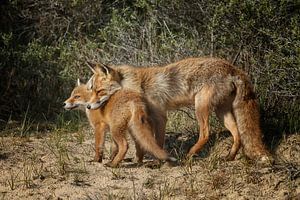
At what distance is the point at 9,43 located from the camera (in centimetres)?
1060

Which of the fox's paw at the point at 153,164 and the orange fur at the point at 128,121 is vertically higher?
the orange fur at the point at 128,121

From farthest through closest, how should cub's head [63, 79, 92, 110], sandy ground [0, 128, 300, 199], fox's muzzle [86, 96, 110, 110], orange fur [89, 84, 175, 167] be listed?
cub's head [63, 79, 92, 110]
fox's muzzle [86, 96, 110, 110]
orange fur [89, 84, 175, 167]
sandy ground [0, 128, 300, 199]

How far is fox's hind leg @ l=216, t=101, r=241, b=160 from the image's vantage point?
24.5 ft

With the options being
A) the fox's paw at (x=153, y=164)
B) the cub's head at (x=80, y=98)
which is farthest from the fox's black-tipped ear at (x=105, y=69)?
the fox's paw at (x=153, y=164)

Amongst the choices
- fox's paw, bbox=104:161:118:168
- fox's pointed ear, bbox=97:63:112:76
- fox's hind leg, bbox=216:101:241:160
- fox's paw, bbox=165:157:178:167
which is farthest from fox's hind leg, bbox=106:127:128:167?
fox's hind leg, bbox=216:101:241:160

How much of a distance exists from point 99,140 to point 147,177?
38.7 inches

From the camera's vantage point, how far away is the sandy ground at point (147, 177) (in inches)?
248

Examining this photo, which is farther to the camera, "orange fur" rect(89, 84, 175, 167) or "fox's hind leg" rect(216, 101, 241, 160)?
"fox's hind leg" rect(216, 101, 241, 160)

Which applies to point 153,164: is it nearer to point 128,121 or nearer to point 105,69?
point 128,121

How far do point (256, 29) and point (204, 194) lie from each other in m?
3.07

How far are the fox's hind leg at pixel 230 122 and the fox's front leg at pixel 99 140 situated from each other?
5.15 feet

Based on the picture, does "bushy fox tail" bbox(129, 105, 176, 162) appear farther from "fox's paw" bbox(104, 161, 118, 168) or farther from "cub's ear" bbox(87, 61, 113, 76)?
"cub's ear" bbox(87, 61, 113, 76)

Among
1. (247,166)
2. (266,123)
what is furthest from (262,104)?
(247,166)

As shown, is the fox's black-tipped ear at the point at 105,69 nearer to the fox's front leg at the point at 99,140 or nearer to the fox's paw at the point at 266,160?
the fox's front leg at the point at 99,140
